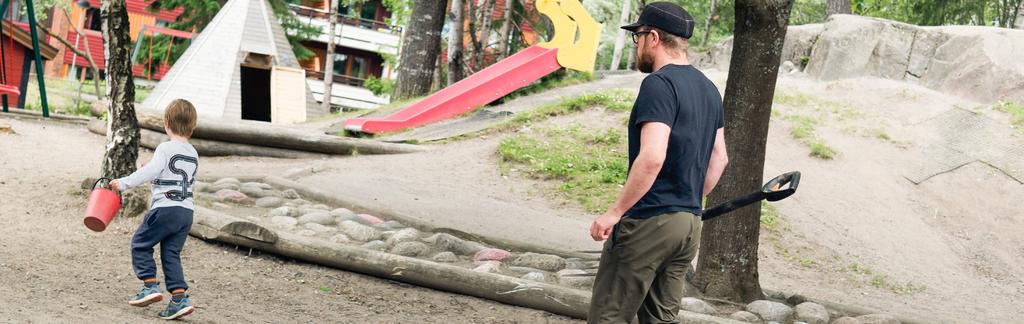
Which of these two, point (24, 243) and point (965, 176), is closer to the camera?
point (24, 243)

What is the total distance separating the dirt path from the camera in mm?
5875

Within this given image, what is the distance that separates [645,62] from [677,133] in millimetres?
368

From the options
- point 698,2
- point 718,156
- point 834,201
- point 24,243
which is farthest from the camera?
point 698,2

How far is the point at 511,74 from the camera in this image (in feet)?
57.0

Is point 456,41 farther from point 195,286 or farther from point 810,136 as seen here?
point 195,286

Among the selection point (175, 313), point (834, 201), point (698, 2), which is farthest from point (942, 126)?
point (698, 2)

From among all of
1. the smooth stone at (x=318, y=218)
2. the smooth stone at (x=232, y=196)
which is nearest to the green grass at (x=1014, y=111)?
the smooth stone at (x=318, y=218)

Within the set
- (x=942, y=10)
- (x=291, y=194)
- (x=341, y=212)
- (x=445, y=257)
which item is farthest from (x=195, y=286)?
(x=942, y=10)

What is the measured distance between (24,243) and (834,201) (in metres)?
8.57

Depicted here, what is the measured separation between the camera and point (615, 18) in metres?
47.7

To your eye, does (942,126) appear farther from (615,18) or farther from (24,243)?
(615,18)

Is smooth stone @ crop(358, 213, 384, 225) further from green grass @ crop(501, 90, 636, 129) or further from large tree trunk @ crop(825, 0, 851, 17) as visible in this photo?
large tree trunk @ crop(825, 0, 851, 17)

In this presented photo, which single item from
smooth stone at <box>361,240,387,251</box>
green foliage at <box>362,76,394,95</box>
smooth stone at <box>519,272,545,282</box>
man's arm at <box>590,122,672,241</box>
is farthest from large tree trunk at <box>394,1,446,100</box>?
man's arm at <box>590,122,672,241</box>

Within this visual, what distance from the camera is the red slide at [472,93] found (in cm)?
1562
